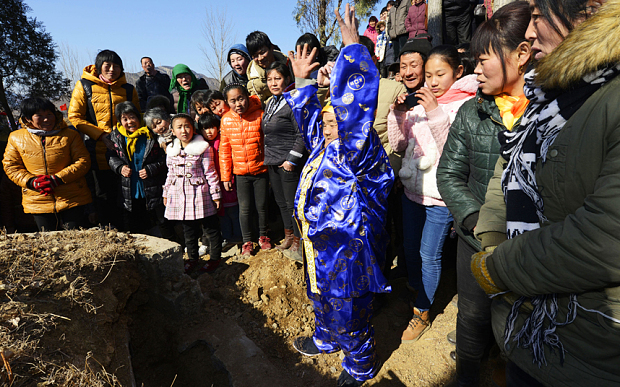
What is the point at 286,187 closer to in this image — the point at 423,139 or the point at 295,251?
the point at 295,251

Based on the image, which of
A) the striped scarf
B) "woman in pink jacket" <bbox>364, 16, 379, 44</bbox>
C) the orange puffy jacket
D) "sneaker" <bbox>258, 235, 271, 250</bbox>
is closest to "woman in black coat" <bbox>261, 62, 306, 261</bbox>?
the orange puffy jacket

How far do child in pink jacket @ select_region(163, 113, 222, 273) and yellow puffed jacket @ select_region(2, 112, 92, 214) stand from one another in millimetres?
949

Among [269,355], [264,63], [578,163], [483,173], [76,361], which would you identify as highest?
[264,63]

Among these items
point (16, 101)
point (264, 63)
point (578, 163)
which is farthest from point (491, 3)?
point (16, 101)

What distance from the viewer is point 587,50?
A: 0.80m

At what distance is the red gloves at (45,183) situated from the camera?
3.36 metres

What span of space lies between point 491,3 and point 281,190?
4.86 m

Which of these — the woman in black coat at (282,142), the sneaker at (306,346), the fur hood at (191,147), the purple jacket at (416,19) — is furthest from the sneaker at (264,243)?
the purple jacket at (416,19)

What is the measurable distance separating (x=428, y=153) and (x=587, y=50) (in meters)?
1.59

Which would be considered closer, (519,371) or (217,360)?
(519,371)

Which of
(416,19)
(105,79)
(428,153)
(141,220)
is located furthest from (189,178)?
(416,19)

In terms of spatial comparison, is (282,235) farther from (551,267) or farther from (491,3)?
(491,3)

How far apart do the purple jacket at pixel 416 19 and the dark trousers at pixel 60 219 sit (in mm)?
6030

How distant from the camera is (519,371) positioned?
3.61 feet
